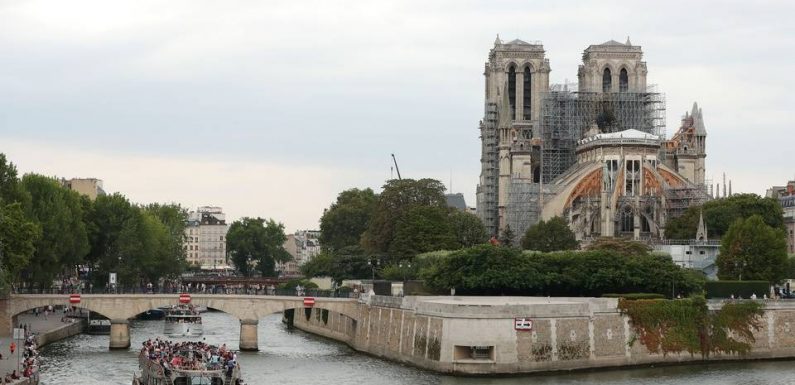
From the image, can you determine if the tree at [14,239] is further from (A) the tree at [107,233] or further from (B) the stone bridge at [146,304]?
(A) the tree at [107,233]

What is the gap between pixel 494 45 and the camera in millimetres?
153500

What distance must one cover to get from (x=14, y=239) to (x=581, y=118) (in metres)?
77.8

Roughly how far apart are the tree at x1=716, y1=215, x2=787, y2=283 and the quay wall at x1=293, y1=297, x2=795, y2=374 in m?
15.5

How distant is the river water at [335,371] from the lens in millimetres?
61562

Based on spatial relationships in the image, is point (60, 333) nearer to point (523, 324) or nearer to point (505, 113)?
point (523, 324)

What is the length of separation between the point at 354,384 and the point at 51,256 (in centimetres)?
3183

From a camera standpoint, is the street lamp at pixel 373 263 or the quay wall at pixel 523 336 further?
the street lamp at pixel 373 263

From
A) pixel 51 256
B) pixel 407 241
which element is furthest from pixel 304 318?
pixel 51 256

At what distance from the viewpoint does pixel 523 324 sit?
6372 centimetres

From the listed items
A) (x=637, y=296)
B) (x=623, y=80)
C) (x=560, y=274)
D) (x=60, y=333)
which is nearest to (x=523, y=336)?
(x=637, y=296)

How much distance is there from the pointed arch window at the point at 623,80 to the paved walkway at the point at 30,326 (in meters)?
65.9

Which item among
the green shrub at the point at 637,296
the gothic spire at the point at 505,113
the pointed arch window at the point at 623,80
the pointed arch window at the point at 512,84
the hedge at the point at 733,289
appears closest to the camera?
the green shrub at the point at 637,296

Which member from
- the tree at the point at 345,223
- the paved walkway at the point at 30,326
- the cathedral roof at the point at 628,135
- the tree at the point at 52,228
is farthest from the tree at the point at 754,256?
the tree at the point at 345,223

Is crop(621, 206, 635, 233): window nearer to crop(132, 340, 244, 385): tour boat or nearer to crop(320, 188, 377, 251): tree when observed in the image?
crop(320, 188, 377, 251): tree
